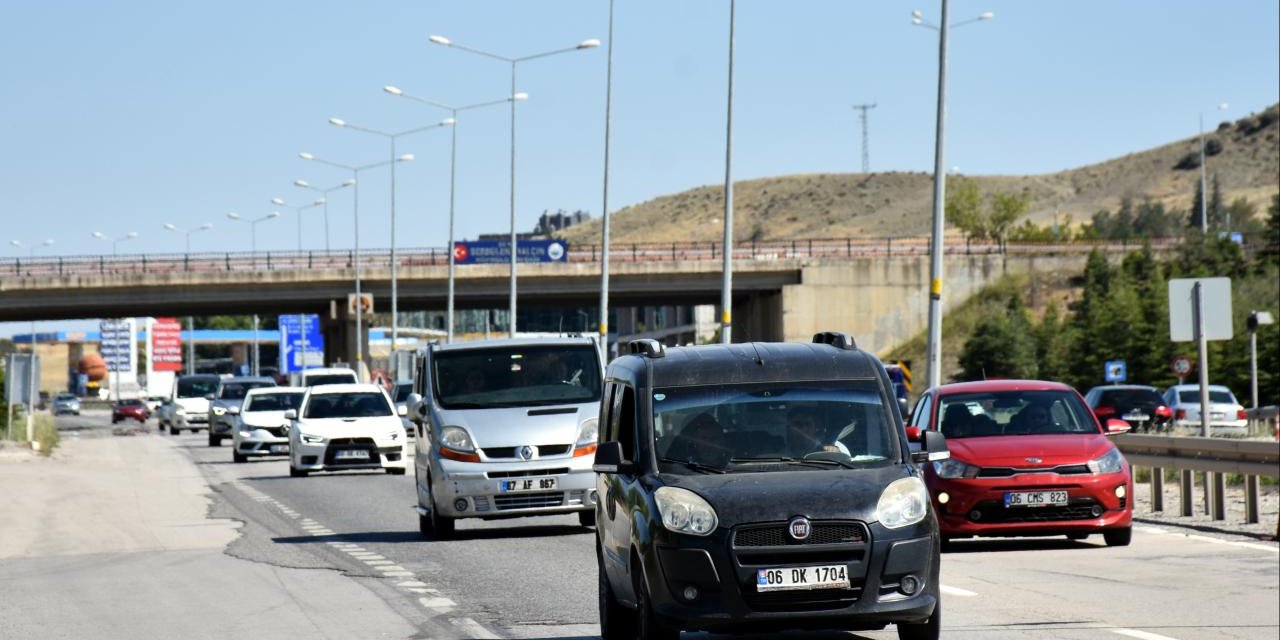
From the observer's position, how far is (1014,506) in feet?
55.4

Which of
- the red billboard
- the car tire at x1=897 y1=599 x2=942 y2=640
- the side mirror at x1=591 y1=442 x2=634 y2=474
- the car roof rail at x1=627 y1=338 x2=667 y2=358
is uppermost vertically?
the car roof rail at x1=627 y1=338 x2=667 y2=358

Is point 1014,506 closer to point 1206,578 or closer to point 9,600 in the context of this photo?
point 1206,578

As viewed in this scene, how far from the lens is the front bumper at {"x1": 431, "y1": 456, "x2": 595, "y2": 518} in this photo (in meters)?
19.4

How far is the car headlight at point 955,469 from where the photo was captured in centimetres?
1700

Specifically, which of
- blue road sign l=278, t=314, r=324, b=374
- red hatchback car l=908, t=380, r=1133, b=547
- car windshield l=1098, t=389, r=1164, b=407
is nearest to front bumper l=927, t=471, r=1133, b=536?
red hatchback car l=908, t=380, r=1133, b=547

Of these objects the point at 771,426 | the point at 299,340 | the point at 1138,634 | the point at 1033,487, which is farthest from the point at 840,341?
the point at 299,340

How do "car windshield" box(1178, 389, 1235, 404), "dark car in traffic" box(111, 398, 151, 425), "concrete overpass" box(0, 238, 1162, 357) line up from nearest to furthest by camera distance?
1. "car windshield" box(1178, 389, 1235, 404)
2. "concrete overpass" box(0, 238, 1162, 357)
3. "dark car in traffic" box(111, 398, 151, 425)

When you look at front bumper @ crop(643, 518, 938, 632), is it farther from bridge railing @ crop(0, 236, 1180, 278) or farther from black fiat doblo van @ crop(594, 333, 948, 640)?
bridge railing @ crop(0, 236, 1180, 278)

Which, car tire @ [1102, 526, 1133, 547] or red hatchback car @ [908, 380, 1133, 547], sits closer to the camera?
red hatchback car @ [908, 380, 1133, 547]

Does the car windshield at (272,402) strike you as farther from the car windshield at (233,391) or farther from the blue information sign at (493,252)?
the blue information sign at (493,252)

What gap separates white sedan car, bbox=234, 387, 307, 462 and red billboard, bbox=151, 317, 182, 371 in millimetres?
102518

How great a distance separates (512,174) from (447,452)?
39.8 meters

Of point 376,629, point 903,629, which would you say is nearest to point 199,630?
point 376,629

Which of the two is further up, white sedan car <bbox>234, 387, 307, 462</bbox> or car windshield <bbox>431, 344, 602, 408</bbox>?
car windshield <bbox>431, 344, 602, 408</bbox>
